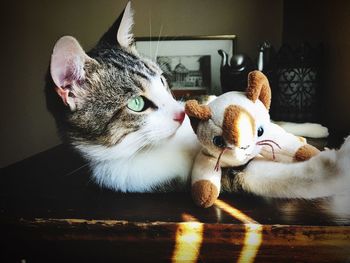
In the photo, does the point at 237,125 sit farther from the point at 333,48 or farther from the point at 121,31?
the point at 333,48

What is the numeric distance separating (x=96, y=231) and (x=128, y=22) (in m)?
0.43

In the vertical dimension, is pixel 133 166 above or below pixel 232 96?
below

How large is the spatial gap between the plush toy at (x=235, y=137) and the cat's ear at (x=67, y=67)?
0.70 ft

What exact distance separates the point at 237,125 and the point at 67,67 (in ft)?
0.97

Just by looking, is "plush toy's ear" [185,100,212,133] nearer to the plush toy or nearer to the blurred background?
the plush toy

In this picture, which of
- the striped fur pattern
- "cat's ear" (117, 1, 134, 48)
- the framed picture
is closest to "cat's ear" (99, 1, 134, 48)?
"cat's ear" (117, 1, 134, 48)

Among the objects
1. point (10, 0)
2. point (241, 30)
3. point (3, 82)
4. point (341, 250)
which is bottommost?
point (341, 250)

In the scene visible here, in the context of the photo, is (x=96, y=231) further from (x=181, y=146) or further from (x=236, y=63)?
(x=236, y=63)

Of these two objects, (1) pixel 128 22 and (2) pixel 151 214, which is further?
(1) pixel 128 22

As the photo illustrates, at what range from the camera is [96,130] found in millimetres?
500

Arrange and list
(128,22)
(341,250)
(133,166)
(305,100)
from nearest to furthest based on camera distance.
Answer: (341,250) → (133,166) → (128,22) → (305,100)

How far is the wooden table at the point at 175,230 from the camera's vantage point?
1.27ft

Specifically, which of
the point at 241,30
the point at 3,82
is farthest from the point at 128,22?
the point at 241,30

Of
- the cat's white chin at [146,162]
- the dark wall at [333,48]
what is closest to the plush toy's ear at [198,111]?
the cat's white chin at [146,162]
